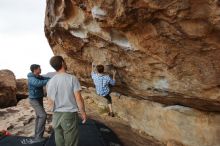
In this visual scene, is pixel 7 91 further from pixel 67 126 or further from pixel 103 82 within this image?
pixel 67 126

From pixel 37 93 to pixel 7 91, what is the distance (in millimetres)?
9601

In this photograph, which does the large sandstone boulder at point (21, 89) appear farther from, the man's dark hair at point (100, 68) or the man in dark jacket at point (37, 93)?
the man in dark jacket at point (37, 93)

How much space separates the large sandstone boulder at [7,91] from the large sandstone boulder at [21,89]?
3.42 feet

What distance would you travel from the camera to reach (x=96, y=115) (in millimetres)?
11992

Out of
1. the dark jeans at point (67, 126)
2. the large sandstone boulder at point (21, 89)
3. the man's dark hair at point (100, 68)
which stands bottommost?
the large sandstone boulder at point (21, 89)

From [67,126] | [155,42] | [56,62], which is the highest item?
[155,42]

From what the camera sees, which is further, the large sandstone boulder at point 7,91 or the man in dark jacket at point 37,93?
the large sandstone boulder at point 7,91

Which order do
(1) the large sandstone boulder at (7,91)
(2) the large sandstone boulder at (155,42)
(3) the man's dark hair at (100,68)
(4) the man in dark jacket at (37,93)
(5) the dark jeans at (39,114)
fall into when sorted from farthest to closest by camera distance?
(1) the large sandstone boulder at (7,91) → (3) the man's dark hair at (100,68) → (5) the dark jeans at (39,114) → (4) the man in dark jacket at (37,93) → (2) the large sandstone boulder at (155,42)

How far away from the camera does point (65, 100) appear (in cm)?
613

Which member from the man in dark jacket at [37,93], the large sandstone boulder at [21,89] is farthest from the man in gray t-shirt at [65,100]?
the large sandstone boulder at [21,89]

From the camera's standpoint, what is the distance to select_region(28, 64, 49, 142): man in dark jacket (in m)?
8.06

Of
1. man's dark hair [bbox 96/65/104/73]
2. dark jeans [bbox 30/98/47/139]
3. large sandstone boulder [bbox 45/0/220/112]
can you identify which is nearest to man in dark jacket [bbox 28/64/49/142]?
dark jeans [bbox 30/98/47/139]

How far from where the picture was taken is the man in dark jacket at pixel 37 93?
26.5ft

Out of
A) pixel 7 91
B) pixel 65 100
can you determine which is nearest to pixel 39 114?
pixel 65 100
